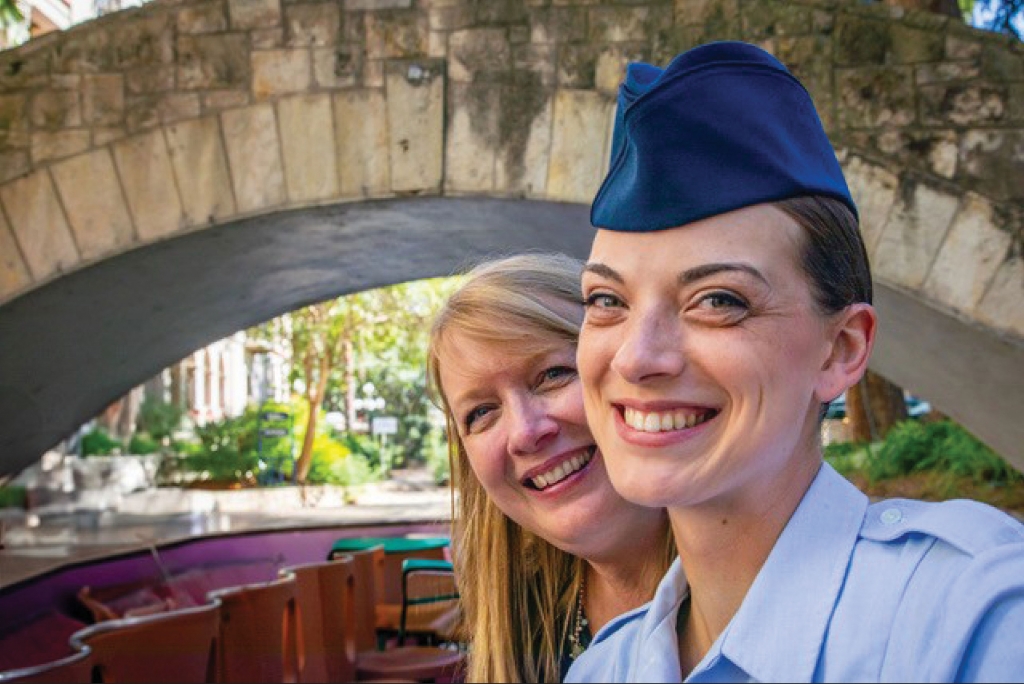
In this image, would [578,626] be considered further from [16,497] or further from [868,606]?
[16,497]

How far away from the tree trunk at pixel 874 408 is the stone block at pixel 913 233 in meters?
7.53

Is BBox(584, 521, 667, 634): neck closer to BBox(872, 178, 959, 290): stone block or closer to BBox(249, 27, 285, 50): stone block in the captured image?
BBox(872, 178, 959, 290): stone block

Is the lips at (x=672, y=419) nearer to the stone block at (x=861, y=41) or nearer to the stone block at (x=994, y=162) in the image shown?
the stone block at (x=994, y=162)

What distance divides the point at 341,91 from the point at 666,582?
6.74m

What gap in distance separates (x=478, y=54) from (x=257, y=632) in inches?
142

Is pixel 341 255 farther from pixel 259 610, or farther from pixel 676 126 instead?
pixel 676 126

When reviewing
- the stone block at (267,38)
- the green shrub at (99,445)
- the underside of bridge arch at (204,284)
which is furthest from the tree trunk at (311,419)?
the stone block at (267,38)

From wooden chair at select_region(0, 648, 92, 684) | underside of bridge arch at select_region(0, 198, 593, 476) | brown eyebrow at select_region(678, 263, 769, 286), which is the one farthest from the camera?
underside of bridge arch at select_region(0, 198, 593, 476)

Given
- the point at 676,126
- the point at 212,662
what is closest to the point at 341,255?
the point at 212,662

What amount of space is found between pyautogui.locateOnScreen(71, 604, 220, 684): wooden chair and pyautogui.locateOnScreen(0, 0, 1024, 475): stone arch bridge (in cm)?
295

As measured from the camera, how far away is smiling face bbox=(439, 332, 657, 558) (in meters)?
1.61

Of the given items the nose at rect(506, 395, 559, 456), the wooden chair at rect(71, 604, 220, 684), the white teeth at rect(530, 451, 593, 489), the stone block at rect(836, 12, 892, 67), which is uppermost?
the stone block at rect(836, 12, 892, 67)

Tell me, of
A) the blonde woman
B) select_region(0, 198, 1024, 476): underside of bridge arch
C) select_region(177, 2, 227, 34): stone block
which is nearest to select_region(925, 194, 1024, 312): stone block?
select_region(0, 198, 1024, 476): underside of bridge arch

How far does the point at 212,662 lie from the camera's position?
4723 mm
